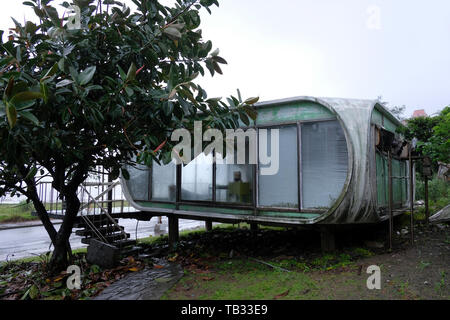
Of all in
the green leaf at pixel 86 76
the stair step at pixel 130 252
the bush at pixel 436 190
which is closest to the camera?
the green leaf at pixel 86 76

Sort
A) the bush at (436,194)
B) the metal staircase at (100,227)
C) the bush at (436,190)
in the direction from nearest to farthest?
the metal staircase at (100,227) → the bush at (436,194) → the bush at (436,190)

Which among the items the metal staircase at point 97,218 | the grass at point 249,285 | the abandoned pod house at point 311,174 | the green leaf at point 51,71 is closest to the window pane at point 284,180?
the abandoned pod house at point 311,174

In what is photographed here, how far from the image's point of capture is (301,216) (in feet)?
17.5

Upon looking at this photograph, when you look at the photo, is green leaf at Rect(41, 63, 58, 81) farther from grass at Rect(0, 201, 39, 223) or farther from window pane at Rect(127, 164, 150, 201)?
grass at Rect(0, 201, 39, 223)

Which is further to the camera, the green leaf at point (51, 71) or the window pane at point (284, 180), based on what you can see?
the window pane at point (284, 180)

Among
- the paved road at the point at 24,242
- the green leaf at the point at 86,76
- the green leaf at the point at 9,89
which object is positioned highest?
the green leaf at the point at 86,76

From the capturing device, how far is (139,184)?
26.0ft

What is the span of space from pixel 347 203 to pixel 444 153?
225cm

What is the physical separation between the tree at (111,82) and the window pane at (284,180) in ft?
5.44

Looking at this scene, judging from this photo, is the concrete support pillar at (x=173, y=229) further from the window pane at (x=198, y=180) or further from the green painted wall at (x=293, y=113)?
the green painted wall at (x=293, y=113)

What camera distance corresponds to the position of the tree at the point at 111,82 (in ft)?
10.7

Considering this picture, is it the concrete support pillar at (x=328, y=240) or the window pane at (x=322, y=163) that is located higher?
the window pane at (x=322, y=163)

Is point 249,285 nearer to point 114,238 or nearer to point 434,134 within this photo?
point 114,238
